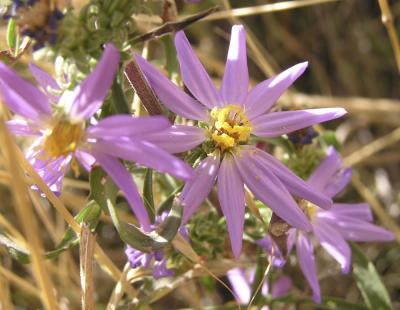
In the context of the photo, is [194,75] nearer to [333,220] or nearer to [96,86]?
[96,86]

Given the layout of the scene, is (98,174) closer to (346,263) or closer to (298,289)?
(346,263)

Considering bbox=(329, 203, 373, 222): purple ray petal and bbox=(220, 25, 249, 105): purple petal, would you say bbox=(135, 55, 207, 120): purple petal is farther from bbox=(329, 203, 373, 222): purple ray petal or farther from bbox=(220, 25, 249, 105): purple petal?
bbox=(329, 203, 373, 222): purple ray petal

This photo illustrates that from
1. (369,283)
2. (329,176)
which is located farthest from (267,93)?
(369,283)

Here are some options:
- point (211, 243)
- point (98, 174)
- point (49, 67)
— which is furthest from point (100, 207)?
point (49, 67)

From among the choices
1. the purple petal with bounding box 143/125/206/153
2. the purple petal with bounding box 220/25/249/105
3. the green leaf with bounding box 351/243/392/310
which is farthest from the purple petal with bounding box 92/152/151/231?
the green leaf with bounding box 351/243/392/310

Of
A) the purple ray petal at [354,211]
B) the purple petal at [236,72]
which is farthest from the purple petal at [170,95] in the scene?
the purple ray petal at [354,211]

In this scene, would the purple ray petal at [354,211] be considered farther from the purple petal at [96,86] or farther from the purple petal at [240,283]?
the purple petal at [96,86]
